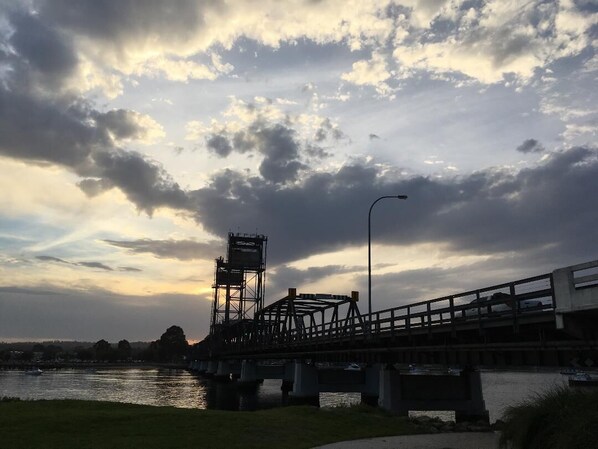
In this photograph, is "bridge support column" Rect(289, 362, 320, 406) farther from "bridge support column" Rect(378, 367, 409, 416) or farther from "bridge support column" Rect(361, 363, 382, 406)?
"bridge support column" Rect(378, 367, 409, 416)

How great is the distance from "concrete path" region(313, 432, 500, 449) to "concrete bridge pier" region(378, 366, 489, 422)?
411 inches

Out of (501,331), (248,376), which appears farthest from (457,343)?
(248,376)

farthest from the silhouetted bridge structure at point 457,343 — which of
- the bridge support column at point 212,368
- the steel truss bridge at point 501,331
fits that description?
the bridge support column at point 212,368

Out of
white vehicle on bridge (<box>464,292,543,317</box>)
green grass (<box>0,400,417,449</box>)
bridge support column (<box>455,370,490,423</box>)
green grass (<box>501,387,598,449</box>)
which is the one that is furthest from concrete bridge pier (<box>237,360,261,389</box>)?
green grass (<box>501,387,598,449</box>)

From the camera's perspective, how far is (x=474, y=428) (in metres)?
29.5

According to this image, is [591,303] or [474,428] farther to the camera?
[474,428]

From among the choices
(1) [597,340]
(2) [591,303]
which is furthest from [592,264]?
(1) [597,340]

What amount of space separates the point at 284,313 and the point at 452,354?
51262 mm

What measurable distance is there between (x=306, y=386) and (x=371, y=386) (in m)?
7.85

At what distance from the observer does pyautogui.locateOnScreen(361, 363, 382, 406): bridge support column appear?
55.2 metres

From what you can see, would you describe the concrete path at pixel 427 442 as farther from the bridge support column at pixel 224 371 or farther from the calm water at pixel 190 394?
the bridge support column at pixel 224 371

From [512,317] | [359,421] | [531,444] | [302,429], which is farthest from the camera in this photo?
[359,421]

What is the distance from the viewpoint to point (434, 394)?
124ft

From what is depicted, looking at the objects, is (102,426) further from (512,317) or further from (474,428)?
(474,428)
